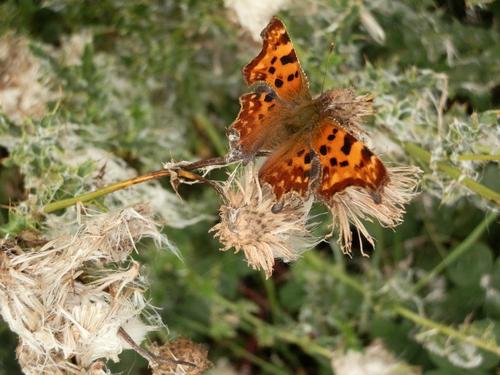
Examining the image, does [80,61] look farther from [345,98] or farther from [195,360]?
[195,360]

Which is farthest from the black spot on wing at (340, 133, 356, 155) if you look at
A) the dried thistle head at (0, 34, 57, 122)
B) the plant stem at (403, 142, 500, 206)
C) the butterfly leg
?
the dried thistle head at (0, 34, 57, 122)

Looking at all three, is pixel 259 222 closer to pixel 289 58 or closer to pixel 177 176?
pixel 177 176

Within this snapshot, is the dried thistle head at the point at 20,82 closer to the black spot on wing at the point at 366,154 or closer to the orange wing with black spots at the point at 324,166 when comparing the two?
the orange wing with black spots at the point at 324,166

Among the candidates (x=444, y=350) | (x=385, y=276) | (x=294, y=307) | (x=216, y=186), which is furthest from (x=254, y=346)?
(x=216, y=186)

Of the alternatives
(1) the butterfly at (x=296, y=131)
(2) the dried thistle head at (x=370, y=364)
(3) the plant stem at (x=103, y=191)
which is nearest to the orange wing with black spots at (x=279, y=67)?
(1) the butterfly at (x=296, y=131)

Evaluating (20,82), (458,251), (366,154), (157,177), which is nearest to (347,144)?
(366,154)
